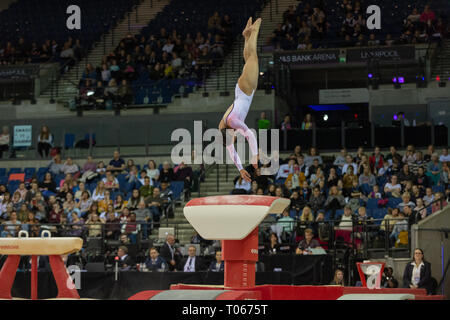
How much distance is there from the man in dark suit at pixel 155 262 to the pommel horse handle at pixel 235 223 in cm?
560

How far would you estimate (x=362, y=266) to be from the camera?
28.0 feet

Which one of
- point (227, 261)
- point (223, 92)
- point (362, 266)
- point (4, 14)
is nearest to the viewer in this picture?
point (227, 261)

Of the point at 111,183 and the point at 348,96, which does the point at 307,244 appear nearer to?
the point at 111,183

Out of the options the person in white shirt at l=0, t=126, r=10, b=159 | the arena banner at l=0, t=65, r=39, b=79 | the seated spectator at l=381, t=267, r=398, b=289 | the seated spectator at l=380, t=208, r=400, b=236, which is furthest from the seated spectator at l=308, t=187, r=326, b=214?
the arena banner at l=0, t=65, r=39, b=79

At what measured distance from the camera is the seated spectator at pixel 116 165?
57.7ft

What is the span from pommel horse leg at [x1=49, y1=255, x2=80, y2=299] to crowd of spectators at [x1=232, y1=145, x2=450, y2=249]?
4663 mm

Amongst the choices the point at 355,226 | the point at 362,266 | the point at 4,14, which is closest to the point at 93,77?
the point at 4,14

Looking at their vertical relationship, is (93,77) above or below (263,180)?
above

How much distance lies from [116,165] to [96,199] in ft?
5.60

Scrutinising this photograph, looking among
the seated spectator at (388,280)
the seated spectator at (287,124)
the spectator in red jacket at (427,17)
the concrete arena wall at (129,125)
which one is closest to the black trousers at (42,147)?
the concrete arena wall at (129,125)

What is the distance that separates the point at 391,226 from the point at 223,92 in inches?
315

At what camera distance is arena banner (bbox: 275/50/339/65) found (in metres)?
19.5

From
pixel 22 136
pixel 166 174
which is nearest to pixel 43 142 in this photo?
pixel 22 136

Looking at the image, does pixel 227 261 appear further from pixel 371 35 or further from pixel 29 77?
pixel 29 77
